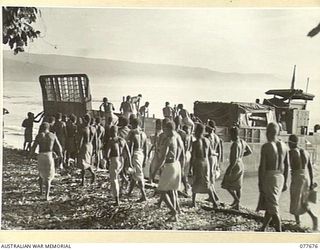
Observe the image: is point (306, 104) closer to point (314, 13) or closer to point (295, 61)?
point (295, 61)

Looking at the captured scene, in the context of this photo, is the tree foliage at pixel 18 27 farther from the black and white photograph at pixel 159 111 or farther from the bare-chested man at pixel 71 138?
the bare-chested man at pixel 71 138

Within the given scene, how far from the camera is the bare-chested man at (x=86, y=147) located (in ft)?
4.83

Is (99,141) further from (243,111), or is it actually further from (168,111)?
(243,111)

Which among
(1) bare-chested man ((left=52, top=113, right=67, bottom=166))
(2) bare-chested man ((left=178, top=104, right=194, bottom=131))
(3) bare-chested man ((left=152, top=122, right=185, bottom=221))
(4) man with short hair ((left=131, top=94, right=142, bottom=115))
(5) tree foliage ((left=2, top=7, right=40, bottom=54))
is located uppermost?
(5) tree foliage ((left=2, top=7, right=40, bottom=54))

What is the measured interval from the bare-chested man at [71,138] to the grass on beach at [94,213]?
10 cm

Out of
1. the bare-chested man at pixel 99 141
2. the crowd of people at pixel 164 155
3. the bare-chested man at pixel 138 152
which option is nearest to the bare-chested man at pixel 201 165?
the crowd of people at pixel 164 155

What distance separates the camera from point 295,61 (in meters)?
1.46

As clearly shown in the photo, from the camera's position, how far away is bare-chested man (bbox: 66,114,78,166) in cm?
147

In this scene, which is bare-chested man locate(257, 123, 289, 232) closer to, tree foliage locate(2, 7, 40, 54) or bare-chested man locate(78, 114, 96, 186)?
bare-chested man locate(78, 114, 96, 186)

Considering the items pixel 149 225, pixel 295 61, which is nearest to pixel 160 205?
pixel 149 225

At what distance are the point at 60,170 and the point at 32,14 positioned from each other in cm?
43

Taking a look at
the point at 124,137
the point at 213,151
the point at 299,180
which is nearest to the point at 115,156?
the point at 124,137

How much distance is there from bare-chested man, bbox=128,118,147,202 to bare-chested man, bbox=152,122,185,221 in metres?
0.04

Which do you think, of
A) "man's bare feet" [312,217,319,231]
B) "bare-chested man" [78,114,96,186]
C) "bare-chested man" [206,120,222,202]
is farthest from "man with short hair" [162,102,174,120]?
"man's bare feet" [312,217,319,231]
